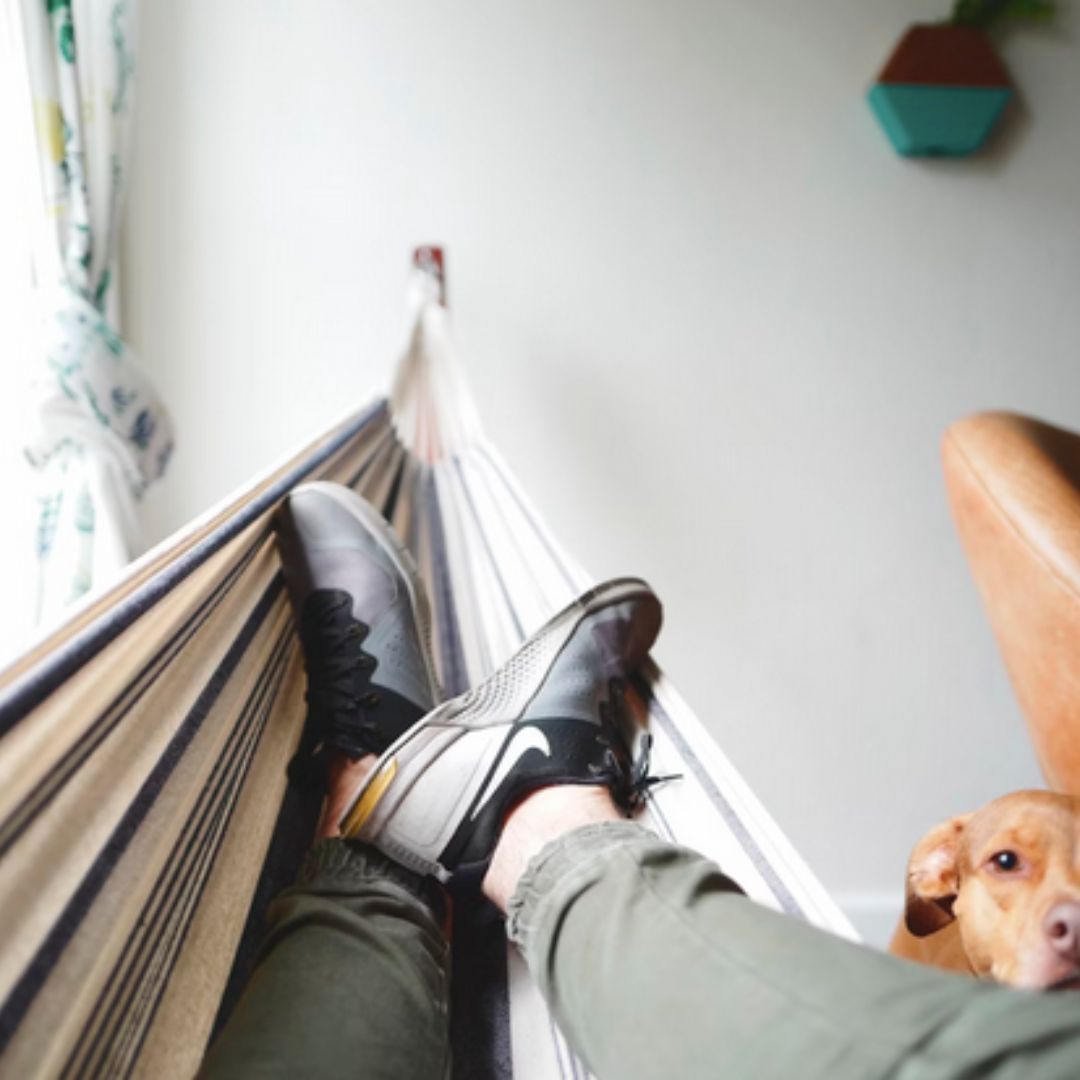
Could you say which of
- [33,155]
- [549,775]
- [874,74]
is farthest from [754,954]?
[874,74]

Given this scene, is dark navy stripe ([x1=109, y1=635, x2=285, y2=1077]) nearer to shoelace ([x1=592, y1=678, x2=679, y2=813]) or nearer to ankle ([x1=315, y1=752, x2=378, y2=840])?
ankle ([x1=315, y1=752, x2=378, y2=840])

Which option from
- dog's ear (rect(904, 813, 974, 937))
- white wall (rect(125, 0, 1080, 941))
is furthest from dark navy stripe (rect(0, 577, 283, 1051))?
white wall (rect(125, 0, 1080, 941))

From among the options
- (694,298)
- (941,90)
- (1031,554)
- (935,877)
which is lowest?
(935,877)

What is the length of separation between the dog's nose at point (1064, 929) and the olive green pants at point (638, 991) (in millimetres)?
296

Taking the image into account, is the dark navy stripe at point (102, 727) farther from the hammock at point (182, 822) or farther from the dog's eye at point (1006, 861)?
the dog's eye at point (1006, 861)

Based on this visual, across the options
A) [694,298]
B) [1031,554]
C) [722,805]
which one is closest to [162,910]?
[722,805]

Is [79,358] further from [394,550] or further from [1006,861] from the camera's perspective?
[1006,861]

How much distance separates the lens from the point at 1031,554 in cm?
73

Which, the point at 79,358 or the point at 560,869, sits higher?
the point at 79,358

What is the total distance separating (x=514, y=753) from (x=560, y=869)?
0.12m

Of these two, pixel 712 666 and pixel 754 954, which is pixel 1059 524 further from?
pixel 712 666

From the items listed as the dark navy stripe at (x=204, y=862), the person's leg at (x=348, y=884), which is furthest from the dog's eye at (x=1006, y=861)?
the dark navy stripe at (x=204, y=862)

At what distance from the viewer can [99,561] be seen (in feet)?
3.50

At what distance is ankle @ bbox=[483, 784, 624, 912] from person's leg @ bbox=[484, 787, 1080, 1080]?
3cm
